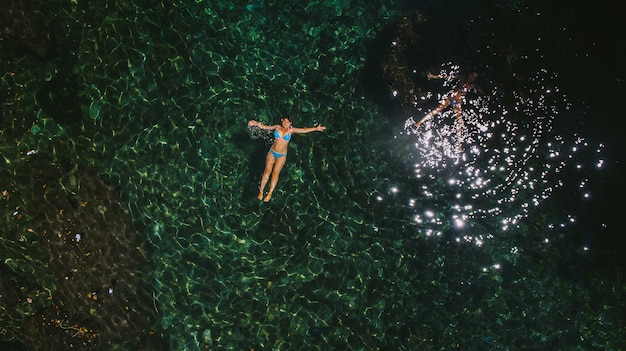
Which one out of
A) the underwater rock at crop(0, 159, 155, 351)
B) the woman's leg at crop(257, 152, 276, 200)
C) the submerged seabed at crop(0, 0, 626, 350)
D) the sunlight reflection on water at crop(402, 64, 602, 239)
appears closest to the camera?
the underwater rock at crop(0, 159, 155, 351)

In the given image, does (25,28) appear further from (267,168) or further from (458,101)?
(458,101)

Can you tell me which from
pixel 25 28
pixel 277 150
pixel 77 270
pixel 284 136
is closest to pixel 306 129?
pixel 284 136

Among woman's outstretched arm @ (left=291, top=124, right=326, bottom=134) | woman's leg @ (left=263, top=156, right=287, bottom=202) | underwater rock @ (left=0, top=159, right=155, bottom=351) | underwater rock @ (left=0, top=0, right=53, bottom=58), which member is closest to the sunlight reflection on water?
woman's outstretched arm @ (left=291, top=124, right=326, bottom=134)

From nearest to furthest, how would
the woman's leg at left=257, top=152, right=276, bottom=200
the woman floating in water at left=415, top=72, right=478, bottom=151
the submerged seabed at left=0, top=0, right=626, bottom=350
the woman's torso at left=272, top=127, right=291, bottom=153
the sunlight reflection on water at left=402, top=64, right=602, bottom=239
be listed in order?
the submerged seabed at left=0, top=0, right=626, bottom=350 < the woman's torso at left=272, top=127, right=291, bottom=153 < the woman's leg at left=257, top=152, right=276, bottom=200 < the sunlight reflection on water at left=402, top=64, right=602, bottom=239 < the woman floating in water at left=415, top=72, right=478, bottom=151

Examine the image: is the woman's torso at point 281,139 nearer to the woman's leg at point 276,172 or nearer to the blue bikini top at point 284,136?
the blue bikini top at point 284,136

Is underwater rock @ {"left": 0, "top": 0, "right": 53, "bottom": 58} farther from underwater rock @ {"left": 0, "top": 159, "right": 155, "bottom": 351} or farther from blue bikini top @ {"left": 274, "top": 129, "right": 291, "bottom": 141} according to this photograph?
blue bikini top @ {"left": 274, "top": 129, "right": 291, "bottom": 141}

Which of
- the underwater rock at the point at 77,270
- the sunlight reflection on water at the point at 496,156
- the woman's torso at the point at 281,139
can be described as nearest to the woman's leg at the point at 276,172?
the woman's torso at the point at 281,139
